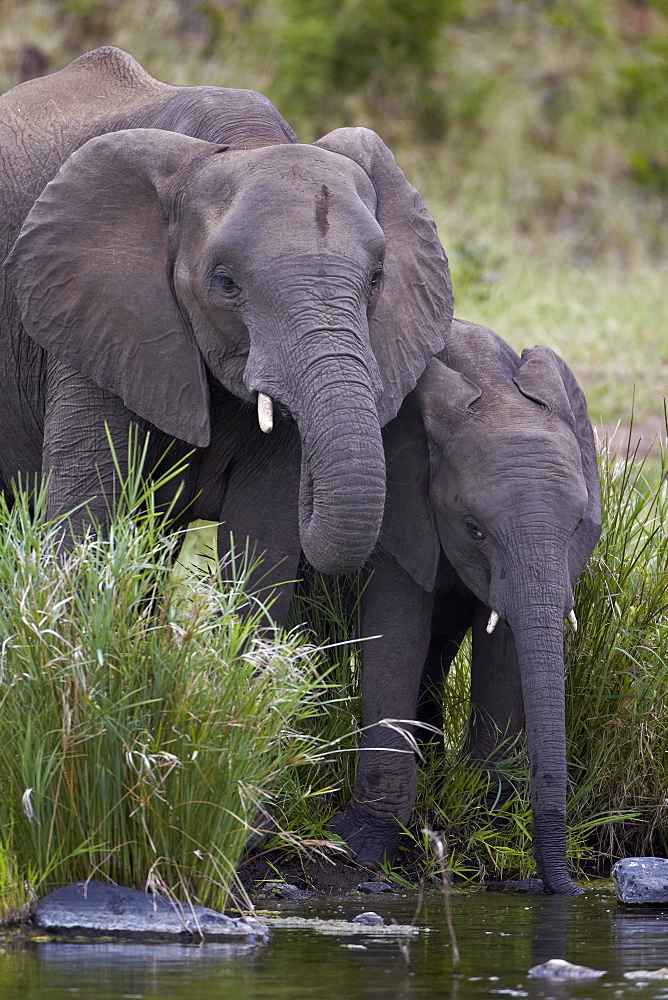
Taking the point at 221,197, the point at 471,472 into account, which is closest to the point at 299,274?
the point at 221,197

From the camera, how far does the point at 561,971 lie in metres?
4.80

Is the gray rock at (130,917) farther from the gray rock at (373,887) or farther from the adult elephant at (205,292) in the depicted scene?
the adult elephant at (205,292)

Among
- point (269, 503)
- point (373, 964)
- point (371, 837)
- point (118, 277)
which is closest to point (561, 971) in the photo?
point (373, 964)

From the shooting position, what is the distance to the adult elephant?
→ 18.9 feet

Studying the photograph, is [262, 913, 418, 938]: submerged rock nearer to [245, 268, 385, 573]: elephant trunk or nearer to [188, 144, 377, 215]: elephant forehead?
[245, 268, 385, 573]: elephant trunk

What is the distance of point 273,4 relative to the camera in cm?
1998

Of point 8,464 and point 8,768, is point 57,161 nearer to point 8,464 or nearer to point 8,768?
point 8,464

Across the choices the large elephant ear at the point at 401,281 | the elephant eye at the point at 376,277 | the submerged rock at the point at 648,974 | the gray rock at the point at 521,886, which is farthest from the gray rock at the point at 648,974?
the elephant eye at the point at 376,277

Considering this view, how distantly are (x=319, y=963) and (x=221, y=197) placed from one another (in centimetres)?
257

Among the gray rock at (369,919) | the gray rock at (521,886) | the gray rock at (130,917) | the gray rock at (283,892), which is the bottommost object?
the gray rock at (521,886)

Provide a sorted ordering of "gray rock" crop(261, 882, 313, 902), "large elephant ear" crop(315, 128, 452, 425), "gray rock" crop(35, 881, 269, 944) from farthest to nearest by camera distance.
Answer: "large elephant ear" crop(315, 128, 452, 425), "gray rock" crop(261, 882, 313, 902), "gray rock" crop(35, 881, 269, 944)

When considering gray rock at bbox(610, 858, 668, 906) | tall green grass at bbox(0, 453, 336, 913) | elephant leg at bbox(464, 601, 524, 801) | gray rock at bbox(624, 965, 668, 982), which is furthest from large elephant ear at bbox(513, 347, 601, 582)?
gray rock at bbox(624, 965, 668, 982)

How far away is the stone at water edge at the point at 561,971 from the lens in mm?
Answer: 4777

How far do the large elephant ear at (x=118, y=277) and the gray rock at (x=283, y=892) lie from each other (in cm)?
154
